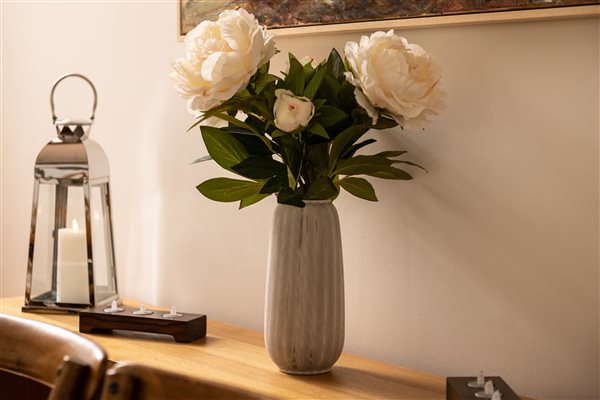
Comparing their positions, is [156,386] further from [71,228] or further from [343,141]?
[71,228]

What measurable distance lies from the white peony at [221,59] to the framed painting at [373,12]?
229mm

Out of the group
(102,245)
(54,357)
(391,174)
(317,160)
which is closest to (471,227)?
(391,174)

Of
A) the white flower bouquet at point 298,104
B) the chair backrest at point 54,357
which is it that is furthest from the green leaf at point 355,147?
the chair backrest at point 54,357

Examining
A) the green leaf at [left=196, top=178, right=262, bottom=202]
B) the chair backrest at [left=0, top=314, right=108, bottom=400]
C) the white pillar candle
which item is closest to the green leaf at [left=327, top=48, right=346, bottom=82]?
the green leaf at [left=196, top=178, right=262, bottom=202]

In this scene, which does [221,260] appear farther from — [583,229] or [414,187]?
[583,229]

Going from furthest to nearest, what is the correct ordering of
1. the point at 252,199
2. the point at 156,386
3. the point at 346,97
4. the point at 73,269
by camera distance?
the point at 73,269, the point at 252,199, the point at 346,97, the point at 156,386

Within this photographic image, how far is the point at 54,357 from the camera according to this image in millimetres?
926

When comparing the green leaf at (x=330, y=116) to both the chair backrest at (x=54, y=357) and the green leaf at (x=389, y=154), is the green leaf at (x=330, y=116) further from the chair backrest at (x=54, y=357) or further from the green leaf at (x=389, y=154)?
the chair backrest at (x=54, y=357)

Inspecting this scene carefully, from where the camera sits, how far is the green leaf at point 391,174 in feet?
Result: 4.25

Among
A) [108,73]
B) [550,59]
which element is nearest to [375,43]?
[550,59]

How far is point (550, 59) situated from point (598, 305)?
0.35 m

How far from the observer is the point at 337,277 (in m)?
1.28

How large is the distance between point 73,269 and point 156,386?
3.34ft

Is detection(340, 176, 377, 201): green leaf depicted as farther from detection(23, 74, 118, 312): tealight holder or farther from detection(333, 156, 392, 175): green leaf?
detection(23, 74, 118, 312): tealight holder
